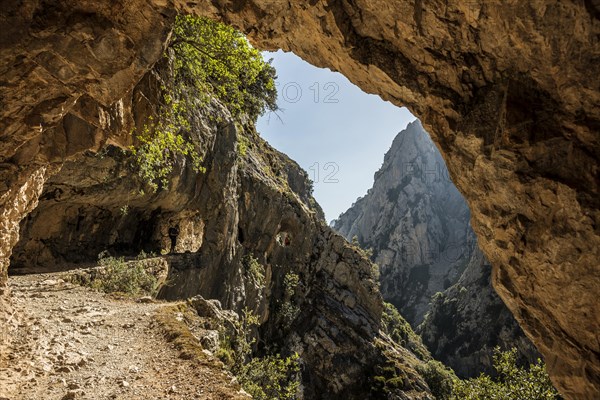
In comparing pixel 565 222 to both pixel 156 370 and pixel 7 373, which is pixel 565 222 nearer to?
pixel 156 370

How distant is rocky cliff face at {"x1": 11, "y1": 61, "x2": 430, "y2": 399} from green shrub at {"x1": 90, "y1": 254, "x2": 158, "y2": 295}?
3.22m

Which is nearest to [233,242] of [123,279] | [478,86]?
[123,279]

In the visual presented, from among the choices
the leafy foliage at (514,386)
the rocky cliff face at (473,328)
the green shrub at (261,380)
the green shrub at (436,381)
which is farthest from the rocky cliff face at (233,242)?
the rocky cliff face at (473,328)

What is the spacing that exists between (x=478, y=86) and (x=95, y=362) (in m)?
9.17

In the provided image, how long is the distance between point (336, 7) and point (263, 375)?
1394 cm

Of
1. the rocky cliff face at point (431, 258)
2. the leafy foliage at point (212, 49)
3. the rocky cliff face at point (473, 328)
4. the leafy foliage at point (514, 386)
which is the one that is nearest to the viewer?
the leafy foliage at point (212, 49)

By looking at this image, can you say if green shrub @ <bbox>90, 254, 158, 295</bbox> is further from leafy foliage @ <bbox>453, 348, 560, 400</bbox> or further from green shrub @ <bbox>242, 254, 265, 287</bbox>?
leafy foliage @ <bbox>453, 348, 560, 400</bbox>

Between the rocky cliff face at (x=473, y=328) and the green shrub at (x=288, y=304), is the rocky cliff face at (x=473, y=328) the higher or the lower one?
the higher one

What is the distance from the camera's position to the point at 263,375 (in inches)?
568

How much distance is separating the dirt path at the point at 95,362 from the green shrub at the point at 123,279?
449cm

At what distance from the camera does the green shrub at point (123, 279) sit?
15172 mm

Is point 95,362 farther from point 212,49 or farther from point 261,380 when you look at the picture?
point 212,49

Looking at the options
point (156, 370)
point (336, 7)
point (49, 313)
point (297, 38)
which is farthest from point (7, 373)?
point (336, 7)

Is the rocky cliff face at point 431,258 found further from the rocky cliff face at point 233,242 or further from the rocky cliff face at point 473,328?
the rocky cliff face at point 233,242
